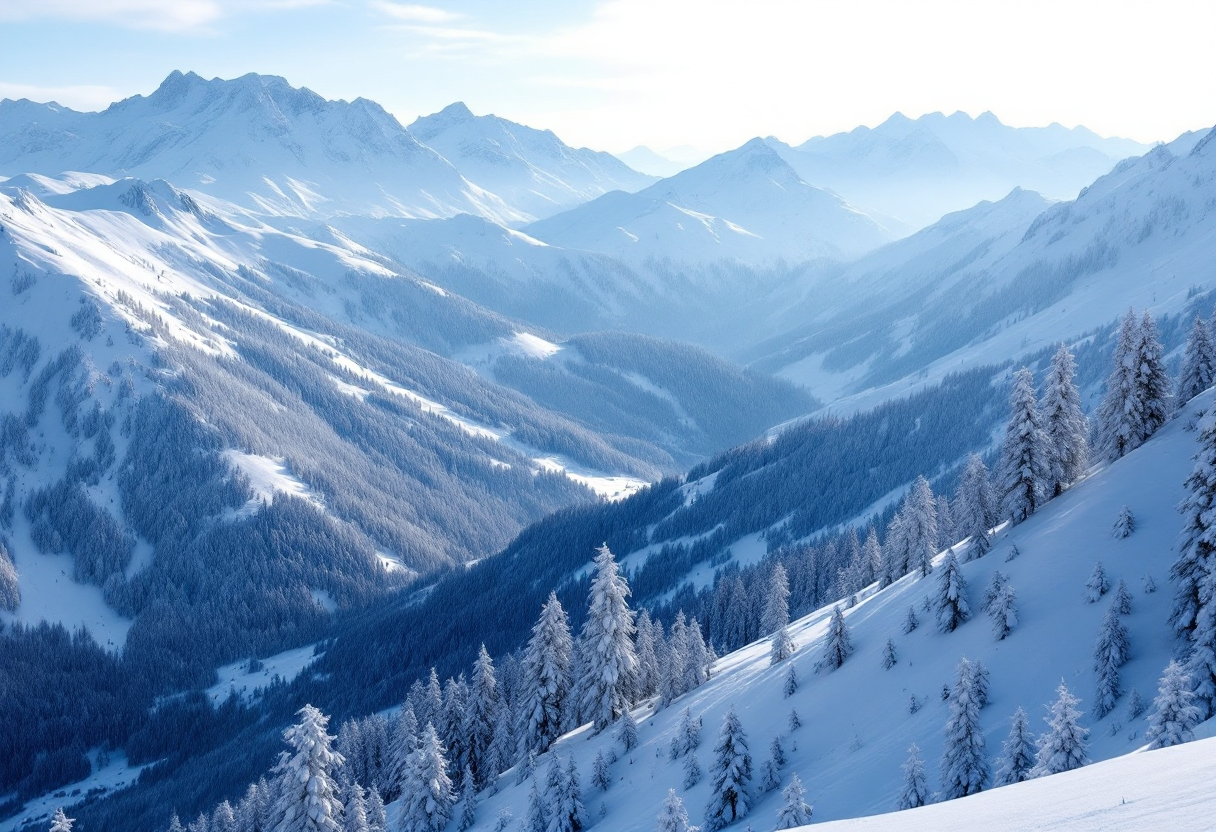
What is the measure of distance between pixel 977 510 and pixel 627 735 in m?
31.0

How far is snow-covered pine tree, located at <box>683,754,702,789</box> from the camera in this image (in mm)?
43688

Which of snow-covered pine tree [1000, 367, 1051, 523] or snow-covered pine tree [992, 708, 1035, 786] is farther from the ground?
snow-covered pine tree [1000, 367, 1051, 523]

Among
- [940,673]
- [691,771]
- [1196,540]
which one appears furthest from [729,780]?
[1196,540]

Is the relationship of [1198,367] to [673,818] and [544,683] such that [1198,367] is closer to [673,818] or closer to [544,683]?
[673,818]

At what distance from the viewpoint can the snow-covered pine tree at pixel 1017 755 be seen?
29.5 meters

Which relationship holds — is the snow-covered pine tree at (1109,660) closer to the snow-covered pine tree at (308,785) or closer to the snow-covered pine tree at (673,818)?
the snow-covered pine tree at (673,818)

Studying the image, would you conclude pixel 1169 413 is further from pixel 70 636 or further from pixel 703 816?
pixel 70 636

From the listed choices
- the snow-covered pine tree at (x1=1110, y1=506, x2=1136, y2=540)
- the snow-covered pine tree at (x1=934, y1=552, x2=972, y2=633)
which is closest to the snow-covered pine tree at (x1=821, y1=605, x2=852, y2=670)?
the snow-covered pine tree at (x1=934, y1=552, x2=972, y2=633)

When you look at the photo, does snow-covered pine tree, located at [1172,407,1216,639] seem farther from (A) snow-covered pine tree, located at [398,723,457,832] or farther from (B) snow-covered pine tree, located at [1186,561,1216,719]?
(A) snow-covered pine tree, located at [398,723,457,832]

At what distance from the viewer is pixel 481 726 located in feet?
230

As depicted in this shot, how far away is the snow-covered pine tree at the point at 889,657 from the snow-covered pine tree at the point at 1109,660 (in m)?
11.3

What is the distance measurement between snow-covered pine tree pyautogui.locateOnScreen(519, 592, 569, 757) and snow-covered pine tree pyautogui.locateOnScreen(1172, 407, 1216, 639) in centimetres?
4229

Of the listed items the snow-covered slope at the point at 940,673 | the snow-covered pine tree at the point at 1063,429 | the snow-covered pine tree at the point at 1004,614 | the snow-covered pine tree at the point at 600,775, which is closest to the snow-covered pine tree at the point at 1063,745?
the snow-covered slope at the point at 940,673

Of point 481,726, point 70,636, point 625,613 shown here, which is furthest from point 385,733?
point 70,636
